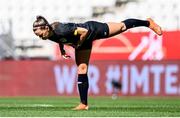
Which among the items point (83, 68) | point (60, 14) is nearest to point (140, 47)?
point (60, 14)

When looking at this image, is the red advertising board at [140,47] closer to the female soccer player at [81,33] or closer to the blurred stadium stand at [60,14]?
the blurred stadium stand at [60,14]

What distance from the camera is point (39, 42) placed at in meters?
21.3

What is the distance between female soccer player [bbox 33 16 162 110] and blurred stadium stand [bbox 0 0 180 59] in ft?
36.1

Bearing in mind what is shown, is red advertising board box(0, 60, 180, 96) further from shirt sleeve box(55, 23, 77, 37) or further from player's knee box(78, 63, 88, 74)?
shirt sleeve box(55, 23, 77, 37)

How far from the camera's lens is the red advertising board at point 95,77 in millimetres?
19078

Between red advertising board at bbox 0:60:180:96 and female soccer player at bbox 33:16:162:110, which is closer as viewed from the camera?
female soccer player at bbox 33:16:162:110

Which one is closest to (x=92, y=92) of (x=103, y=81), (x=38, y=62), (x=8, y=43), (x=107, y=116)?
(x=103, y=81)

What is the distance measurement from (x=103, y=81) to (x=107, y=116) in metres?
11.4

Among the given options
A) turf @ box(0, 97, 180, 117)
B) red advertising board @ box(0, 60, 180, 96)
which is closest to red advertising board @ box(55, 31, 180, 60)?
red advertising board @ box(0, 60, 180, 96)

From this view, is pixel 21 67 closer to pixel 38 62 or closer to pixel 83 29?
pixel 38 62

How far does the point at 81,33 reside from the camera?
9531mm

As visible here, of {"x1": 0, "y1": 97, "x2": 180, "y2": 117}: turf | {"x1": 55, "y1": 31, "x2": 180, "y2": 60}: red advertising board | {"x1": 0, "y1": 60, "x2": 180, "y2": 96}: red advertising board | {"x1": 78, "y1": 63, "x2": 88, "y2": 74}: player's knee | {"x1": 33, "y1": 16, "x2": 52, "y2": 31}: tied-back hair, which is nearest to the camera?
{"x1": 0, "y1": 97, "x2": 180, "y2": 117}: turf

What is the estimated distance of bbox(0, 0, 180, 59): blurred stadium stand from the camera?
21.2m

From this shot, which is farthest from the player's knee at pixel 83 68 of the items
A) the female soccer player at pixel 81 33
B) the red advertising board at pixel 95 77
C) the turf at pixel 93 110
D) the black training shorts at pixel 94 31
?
the red advertising board at pixel 95 77
